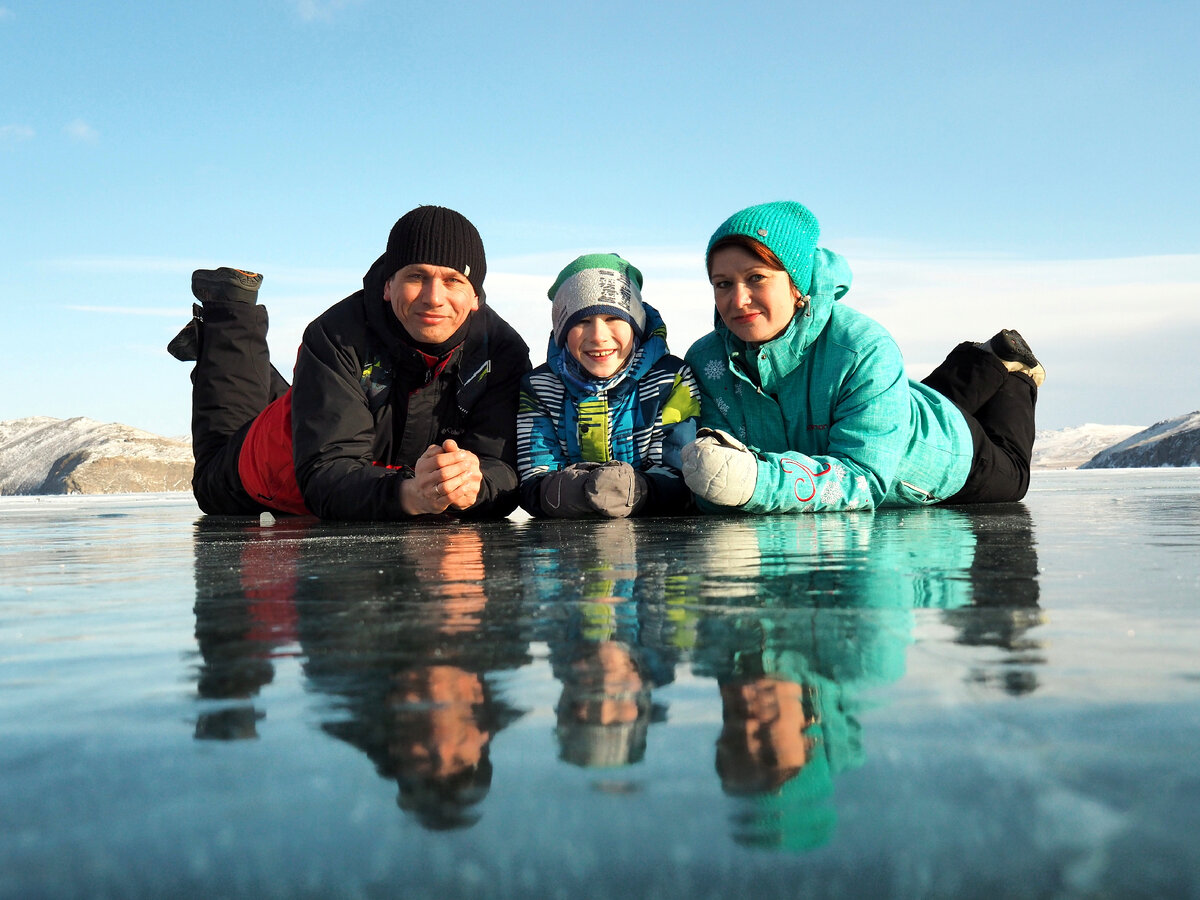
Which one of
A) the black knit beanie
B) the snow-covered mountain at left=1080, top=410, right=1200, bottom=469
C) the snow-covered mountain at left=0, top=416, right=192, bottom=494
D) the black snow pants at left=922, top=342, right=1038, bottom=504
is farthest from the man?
the snow-covered mountain at left=1080, top=410, right=1200, bottom=469

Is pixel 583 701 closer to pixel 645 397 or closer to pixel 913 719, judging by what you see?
pixel 913 719

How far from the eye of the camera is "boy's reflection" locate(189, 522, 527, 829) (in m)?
0.65

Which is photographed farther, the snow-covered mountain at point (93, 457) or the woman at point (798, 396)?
the snow-covered mountain at point (93, 457)

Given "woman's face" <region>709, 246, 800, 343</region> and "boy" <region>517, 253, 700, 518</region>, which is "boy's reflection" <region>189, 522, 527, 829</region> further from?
"woman's face" <region>709, 246, 800, 343</region>

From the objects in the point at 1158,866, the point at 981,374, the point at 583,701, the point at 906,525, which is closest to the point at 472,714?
the point at 583,701

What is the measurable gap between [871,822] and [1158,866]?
135 millimetres

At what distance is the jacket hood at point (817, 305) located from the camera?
11.8 ft

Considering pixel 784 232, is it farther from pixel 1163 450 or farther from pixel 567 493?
pixel 1163 450

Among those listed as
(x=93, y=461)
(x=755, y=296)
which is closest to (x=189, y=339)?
(x=755, y=296)

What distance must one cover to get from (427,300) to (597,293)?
0.63 metres

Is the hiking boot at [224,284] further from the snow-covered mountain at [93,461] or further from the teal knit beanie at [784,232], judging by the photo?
the snow-covered mountain at [93,461]

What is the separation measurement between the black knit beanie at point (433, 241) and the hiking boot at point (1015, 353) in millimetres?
2406

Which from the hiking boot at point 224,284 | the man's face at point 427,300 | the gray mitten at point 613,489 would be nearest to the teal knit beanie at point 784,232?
the gray mitten at point 613,489

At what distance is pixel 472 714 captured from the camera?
789mm
